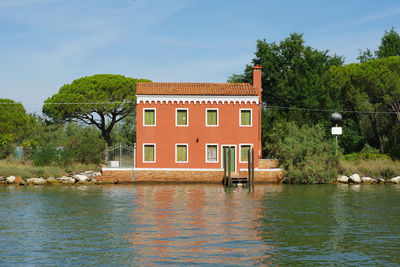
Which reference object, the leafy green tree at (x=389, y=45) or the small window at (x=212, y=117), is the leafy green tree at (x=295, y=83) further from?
the leafy green tree at (x=389, y=45)

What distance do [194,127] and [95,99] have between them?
1586cm

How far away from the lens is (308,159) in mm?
35125

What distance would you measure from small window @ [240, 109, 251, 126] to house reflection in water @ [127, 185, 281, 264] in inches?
365

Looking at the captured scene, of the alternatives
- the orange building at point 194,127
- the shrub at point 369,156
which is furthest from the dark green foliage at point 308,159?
the shrub at point 369,156

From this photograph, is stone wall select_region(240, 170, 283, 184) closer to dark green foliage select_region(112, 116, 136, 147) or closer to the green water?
the green water

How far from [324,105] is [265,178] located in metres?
12.7

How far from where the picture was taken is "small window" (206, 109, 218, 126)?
36.5m

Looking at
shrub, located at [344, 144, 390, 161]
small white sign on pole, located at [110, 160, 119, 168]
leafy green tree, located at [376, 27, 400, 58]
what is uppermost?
leafy green tree, located at [376, 27, 400, 58]

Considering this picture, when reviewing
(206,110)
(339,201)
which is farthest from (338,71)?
(339,201)

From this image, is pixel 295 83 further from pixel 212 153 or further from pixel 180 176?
pixel 180 176

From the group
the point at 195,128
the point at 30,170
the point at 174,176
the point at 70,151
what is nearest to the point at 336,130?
the point at 195,128

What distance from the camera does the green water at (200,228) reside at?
42.6 ft

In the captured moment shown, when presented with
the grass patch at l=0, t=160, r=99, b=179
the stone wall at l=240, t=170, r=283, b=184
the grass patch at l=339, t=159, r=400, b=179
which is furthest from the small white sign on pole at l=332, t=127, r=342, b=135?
the grass patch at l=0, t=160, r=99, b=179

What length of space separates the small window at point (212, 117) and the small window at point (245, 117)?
1780 millimetres
